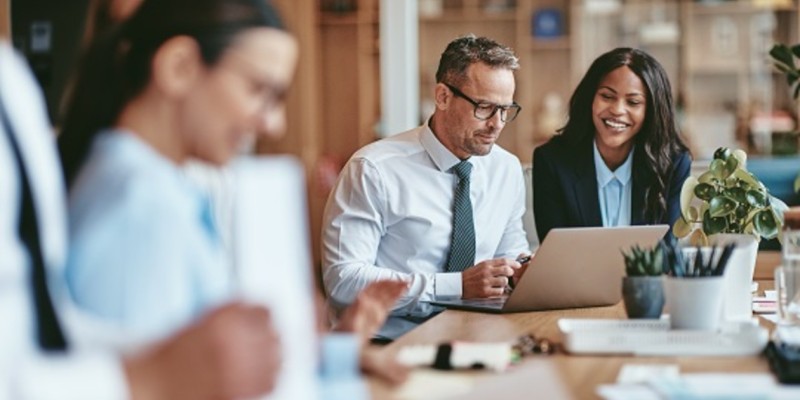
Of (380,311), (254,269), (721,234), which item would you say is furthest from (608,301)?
(254,269)

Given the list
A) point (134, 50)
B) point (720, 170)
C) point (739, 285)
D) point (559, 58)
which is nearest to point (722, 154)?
point (720, 170)

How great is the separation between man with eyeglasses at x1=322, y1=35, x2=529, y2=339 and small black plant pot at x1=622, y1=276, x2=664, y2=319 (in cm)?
80

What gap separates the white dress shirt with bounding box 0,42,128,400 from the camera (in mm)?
983

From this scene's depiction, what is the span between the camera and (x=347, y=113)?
942 cm

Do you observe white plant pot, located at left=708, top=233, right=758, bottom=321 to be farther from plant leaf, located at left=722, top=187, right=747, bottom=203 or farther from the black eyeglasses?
the black eyeglasses

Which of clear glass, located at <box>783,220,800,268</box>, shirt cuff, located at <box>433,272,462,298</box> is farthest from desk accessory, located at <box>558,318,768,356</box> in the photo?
shirt cuff, located at <box>433,272,462,298</box>

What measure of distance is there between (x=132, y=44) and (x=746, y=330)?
3.96ft

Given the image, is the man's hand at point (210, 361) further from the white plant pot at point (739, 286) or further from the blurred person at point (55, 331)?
the white plant pot at point (739, 286)

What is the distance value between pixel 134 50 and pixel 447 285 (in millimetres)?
1671

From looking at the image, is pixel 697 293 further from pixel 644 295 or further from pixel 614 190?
pixel 614 190

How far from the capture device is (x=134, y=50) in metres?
1.22

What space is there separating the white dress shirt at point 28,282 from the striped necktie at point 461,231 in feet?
6.72

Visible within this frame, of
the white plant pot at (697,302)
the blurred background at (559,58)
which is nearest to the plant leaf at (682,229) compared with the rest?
the white plant pot at (697,302)

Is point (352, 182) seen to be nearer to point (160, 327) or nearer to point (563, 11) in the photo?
point (160, 327)
